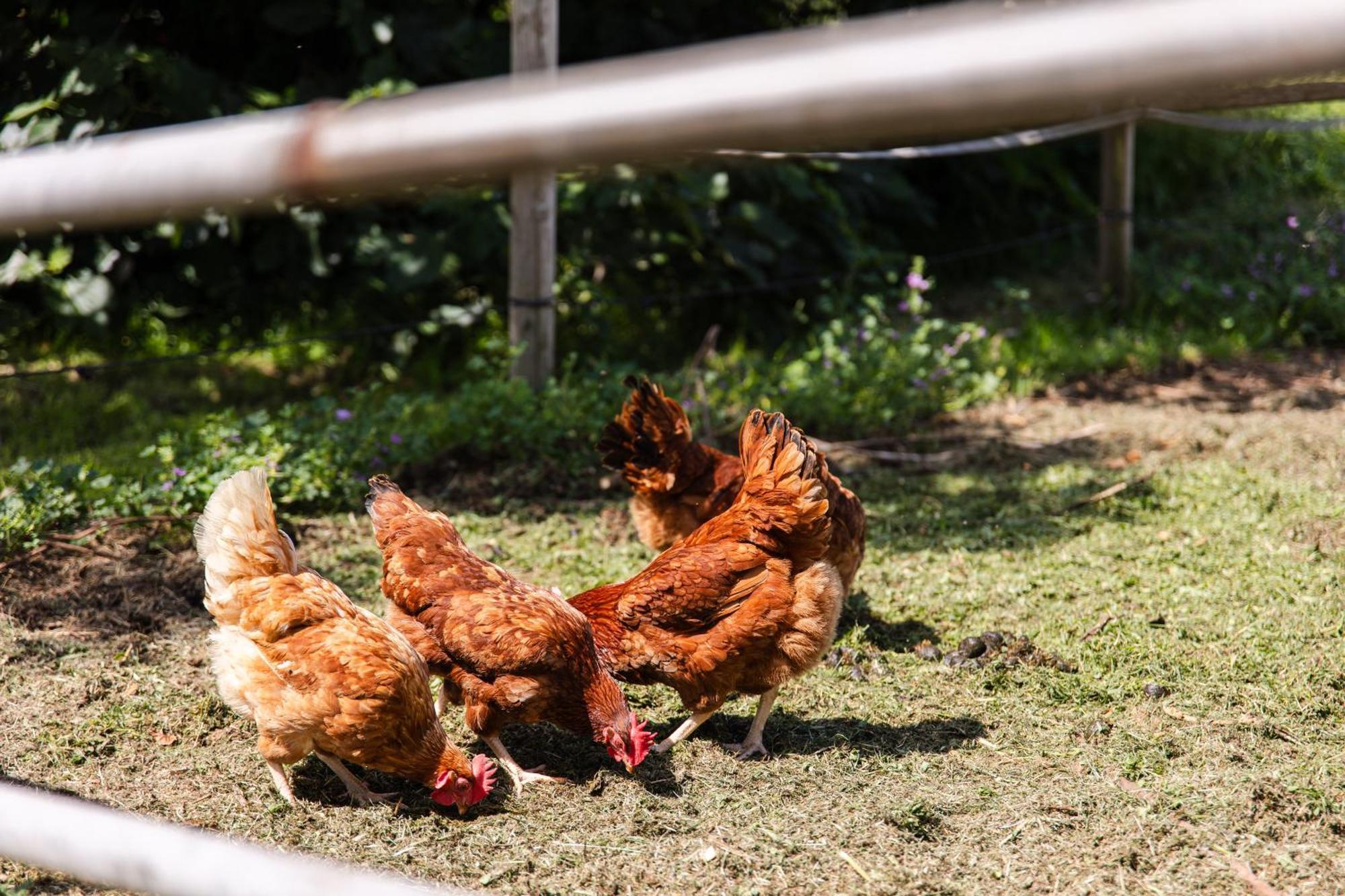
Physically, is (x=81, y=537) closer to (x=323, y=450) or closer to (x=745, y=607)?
(x=323, y=450)

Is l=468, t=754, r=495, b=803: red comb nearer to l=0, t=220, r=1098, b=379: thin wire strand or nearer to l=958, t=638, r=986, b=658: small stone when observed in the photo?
l=958, t=638, r=986, b=658: small stone

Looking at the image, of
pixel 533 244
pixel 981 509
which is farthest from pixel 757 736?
pixel 533 244

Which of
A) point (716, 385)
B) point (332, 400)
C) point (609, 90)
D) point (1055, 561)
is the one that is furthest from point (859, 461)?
point (609, 90)

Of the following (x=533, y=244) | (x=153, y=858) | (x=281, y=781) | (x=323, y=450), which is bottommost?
(x=281, y=781)

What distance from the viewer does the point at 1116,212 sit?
853cm

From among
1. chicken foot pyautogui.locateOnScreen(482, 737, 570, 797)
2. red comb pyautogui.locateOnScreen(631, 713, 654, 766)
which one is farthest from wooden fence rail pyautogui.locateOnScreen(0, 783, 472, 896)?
chicken foot pyautogui.locateOnScreen(482, 737, 570, 797)

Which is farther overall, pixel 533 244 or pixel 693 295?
pixel 693 295

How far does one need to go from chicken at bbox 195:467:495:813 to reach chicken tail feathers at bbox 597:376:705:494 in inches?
59.1

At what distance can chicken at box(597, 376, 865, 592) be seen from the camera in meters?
4.55

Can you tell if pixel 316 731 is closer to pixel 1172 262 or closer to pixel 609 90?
A: pixel 609 90

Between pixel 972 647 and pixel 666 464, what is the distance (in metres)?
1.41

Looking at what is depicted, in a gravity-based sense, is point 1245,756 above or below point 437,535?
below

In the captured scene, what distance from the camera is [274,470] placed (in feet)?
17.3

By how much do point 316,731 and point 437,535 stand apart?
0.84 meters
